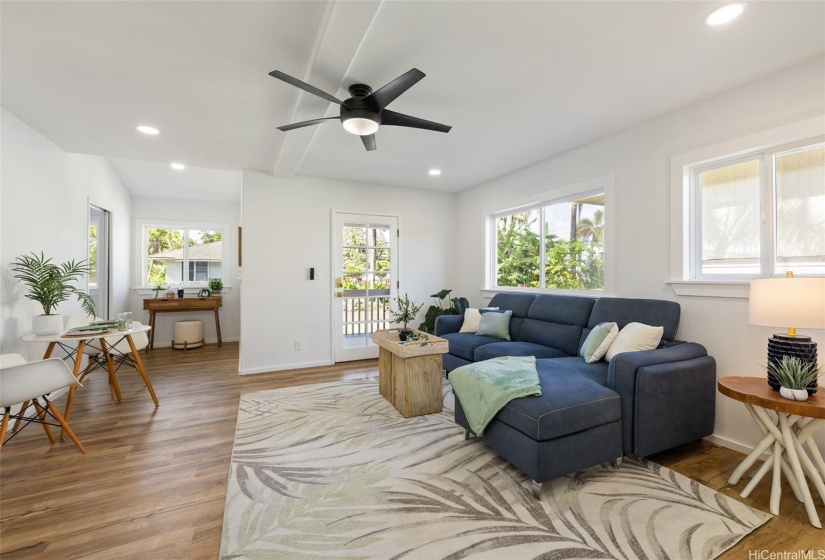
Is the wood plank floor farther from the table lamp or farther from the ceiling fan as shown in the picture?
the ceiling fan

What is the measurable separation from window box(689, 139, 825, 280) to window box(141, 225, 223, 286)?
6.95 meters

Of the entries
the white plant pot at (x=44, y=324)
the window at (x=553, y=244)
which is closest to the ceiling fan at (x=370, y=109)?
the window at (x=553, y=244)

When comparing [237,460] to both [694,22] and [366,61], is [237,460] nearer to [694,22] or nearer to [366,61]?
[366,61]

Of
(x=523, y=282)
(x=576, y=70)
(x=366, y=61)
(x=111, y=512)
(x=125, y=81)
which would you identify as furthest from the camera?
(x=523, y=282)

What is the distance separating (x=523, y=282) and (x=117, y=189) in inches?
240

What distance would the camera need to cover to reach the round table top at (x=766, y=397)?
1.62 m

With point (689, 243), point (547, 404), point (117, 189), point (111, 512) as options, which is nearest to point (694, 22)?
point (689, 243)

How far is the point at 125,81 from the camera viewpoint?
7.75 ft

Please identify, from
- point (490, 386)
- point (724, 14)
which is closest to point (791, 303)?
point (724, 14)

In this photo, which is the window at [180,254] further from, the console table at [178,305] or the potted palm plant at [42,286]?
the potted palm plant at [42,286]

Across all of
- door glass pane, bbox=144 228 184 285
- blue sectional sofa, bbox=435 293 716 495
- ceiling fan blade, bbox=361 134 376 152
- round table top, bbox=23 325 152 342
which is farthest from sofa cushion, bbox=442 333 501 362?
door glass pane, bbox=144 228 184 285

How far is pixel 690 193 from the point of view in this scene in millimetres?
2754

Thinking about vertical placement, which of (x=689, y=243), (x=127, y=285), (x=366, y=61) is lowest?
(x=127, y=285)

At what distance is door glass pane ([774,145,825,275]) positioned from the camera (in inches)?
84.9
